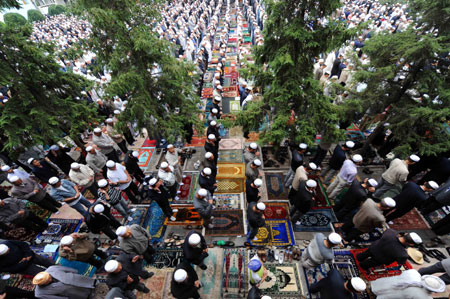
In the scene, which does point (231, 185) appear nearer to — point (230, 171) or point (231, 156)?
point (230, 171)

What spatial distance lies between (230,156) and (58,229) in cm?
699

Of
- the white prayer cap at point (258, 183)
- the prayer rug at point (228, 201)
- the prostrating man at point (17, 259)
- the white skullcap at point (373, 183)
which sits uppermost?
the prayer rug at point (228, 201)

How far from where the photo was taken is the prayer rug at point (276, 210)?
673 centimetres

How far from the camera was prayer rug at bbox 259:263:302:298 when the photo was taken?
5059 millimetres

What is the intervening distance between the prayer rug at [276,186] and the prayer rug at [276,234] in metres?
1.03

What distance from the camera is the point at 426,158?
6.71 meters

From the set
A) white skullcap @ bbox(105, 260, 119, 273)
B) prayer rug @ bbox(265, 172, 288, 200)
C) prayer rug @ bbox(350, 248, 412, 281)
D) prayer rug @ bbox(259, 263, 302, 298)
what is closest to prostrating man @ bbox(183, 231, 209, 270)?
white skullcap @ bbox(105, 260, 119, 273)

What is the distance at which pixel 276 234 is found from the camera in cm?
624

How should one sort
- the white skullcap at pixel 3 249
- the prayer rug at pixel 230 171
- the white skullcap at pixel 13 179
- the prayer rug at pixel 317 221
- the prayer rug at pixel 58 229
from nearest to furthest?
1. the white skullcap at pixel 3 249
2. the white skullcap at pixel 13 179
3. the prayer rug at pixel 317 221
4. the prayer rug at pixel 58 229
5. the prayer rug at pixel 230 171

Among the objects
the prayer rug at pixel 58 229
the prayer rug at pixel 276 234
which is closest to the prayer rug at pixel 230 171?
the prayer rug at pixel 276 234

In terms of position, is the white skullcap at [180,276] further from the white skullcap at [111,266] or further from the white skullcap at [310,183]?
the white skullcap at [310,183]

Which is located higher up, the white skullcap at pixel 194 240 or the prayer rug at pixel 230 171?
the prayer rug at pixel 230 171

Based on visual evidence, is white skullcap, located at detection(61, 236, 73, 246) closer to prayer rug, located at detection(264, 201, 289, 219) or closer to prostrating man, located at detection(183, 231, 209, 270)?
prostrating man, located at detection(183, 231, 209, 270)

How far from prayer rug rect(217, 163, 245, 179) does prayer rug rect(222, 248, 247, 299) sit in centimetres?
306
